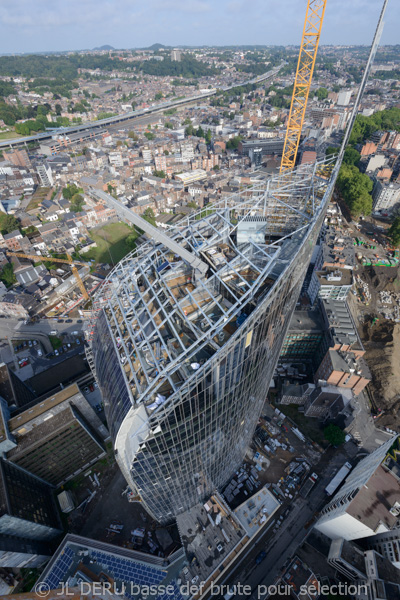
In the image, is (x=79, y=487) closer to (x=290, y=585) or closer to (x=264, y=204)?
(x=290, y=585)

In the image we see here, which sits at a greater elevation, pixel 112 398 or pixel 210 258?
pixel 210 258

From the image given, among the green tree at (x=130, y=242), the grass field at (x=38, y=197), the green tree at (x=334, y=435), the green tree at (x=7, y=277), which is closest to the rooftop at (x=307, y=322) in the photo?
the green tree at (x=334, y=435)

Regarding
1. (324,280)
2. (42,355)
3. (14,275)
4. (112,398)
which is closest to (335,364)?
(324,280)

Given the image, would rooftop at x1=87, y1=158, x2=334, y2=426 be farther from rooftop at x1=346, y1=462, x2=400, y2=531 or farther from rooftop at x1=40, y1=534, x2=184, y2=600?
rooftop at x1=346, y1=462, x2=400, y2=531

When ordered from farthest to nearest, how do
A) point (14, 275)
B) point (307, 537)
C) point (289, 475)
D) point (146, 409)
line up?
point (14, 275)
point (289, 475)
point (307, 537)
point (146, 409)

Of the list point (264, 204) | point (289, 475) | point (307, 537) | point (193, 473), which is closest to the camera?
point (193, 473)
